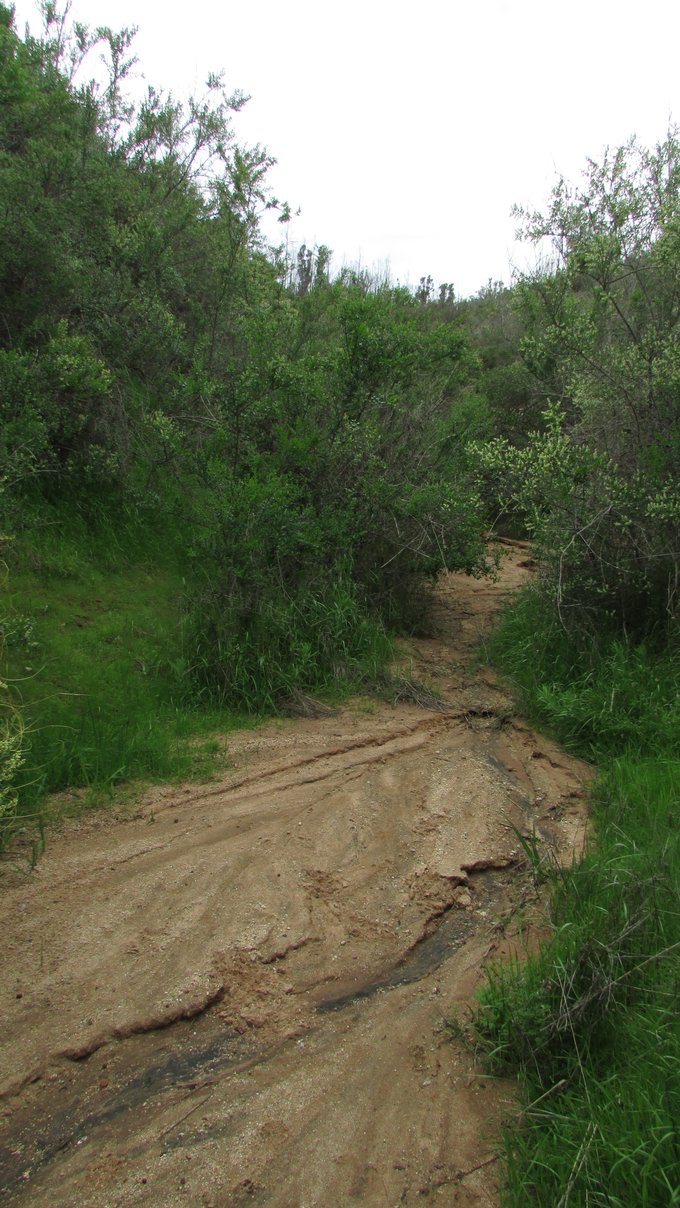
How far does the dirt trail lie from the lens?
249 cm

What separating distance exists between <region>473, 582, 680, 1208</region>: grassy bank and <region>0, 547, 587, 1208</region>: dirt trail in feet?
0.58

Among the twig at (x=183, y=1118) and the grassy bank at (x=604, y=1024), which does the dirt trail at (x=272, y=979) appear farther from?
the grassy bank at (x=604, y=1024)

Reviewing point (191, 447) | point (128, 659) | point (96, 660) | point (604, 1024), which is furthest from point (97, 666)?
point (604, 1024)

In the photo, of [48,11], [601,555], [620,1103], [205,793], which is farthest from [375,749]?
[48,11]

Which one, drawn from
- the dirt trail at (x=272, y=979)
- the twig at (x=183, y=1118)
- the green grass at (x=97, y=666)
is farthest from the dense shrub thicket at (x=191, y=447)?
the twig at (x=183, y=1118)

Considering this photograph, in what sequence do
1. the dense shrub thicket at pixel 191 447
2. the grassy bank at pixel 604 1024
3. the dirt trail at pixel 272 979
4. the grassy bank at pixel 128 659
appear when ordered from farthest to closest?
the dense shrub thicket at pixel 191 447
the grassy bank at pixel 128 659
the dirt trail at pixel 272 979
the grassy bank at pixel 604 1024

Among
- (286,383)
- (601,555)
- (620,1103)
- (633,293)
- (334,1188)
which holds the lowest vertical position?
(334,1188)

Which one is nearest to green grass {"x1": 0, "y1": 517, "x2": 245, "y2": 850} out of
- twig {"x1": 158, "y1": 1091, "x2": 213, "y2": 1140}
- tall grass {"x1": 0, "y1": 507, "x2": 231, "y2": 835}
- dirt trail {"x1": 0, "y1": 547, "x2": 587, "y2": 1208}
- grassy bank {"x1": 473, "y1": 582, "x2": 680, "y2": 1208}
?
tall grass {"x1": 0, "y1": 507, "x2": 231, "y2": 835}

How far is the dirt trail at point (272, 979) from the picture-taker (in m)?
2.49

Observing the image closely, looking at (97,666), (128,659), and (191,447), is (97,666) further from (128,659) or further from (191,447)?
(191,447)

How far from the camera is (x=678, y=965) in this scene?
296 cm

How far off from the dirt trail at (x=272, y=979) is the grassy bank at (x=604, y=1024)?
0.18 metres

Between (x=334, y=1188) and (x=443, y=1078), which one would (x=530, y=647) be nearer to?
(x=443, y=1078)

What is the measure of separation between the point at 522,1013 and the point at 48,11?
12241mm
